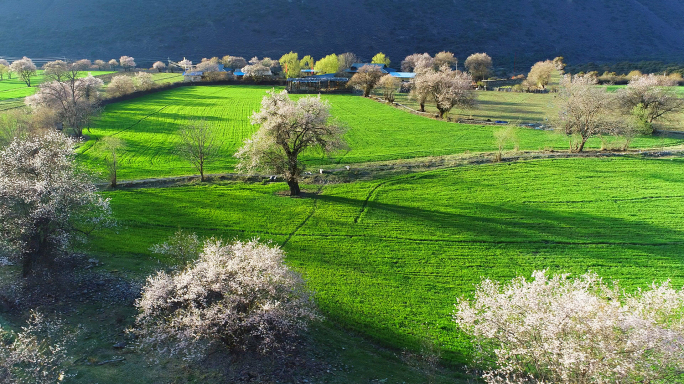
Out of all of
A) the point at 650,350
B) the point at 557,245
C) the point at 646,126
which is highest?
the point at 646,126

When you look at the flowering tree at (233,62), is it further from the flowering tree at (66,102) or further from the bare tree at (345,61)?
the flowering tree at (66,102)

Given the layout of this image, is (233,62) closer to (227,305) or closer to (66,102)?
(66,102)

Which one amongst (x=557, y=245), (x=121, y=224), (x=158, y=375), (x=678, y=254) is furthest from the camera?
(x=121, y=224)

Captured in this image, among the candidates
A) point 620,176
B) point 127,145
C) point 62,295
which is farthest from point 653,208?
point 127,145

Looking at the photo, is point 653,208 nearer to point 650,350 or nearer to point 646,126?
point 650,350

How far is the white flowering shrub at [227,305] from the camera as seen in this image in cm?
1805

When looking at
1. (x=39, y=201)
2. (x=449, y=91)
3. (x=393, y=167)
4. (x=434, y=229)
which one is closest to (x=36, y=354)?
(x=39, y=201)

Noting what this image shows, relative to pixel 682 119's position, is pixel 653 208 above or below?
Answer: below

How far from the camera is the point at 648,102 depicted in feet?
222

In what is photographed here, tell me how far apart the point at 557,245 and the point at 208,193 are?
35.9 meters

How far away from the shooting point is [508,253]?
31297 mm

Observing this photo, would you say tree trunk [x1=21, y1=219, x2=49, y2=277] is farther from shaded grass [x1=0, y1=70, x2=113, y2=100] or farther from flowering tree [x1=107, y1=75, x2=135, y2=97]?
flowering tree [x1=107, y1=75, x2=135, y2=97]

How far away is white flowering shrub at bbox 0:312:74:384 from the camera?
1454cm

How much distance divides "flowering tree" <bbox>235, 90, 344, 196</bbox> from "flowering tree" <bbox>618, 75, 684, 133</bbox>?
187 ft
